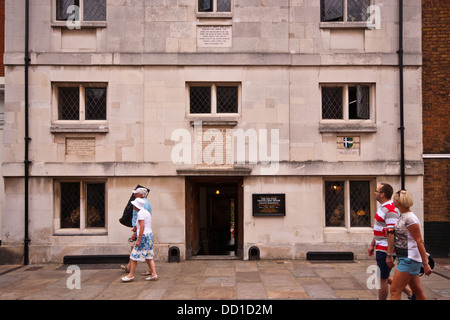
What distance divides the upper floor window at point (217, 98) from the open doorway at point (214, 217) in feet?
7.18

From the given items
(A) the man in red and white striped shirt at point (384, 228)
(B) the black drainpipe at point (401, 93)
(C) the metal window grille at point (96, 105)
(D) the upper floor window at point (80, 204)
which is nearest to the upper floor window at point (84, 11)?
(C) the metal window grille at point (96, 105)

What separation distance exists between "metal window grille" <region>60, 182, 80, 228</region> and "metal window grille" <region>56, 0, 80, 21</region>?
500cm

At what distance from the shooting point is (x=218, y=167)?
30.9 feet

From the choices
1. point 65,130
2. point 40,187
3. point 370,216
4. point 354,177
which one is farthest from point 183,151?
point 370,216

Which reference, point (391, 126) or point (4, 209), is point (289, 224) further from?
point (4, 209)

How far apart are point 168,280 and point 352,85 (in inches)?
297

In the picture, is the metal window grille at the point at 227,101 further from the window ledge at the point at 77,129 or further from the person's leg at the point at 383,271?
the person's leg at the point at 383,271

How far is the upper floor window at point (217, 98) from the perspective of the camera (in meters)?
9.80

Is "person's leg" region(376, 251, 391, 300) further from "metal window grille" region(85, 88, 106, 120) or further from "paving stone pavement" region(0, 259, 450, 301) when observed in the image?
"metal window grille" region(85, 88, 106, 120)

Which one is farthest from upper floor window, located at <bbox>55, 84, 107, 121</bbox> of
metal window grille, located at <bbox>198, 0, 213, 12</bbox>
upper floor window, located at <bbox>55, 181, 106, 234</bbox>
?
metal window grille, located at <bbox>198, 0, 213, 12</bbox>

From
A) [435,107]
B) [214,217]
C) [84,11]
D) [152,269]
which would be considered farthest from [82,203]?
[435,107]

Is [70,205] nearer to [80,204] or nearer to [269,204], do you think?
[80,204]

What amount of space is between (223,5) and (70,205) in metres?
7.52

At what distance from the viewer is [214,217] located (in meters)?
11.9
